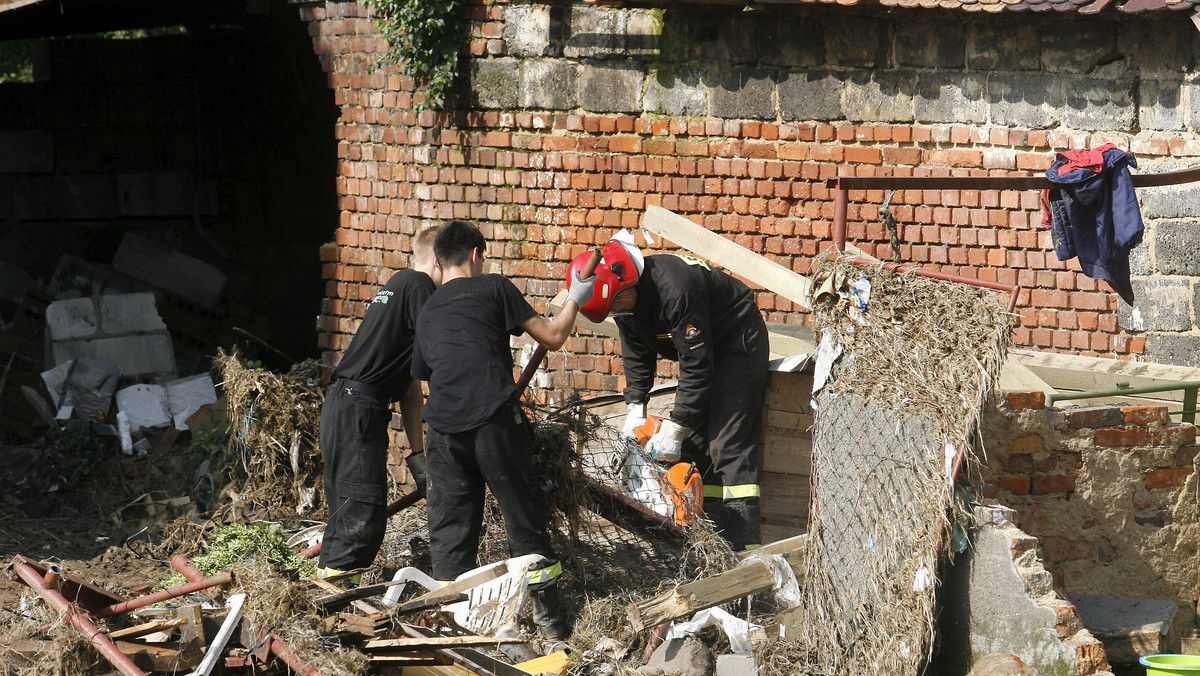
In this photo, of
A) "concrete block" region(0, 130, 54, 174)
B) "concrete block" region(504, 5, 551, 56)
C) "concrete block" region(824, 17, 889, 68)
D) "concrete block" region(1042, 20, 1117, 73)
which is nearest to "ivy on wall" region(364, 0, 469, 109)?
"concrete block" region(504, 5, 551, 56)

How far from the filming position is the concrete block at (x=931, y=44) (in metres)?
6.34

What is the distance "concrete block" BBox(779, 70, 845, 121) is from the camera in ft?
21.9

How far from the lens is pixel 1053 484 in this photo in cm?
518

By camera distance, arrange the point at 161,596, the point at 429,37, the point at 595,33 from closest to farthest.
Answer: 1. the point at 161,596
2. the point at 595,33
3. the point at 429,37

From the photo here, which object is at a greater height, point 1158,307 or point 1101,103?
point 1101,103

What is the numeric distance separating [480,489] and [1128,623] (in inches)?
120

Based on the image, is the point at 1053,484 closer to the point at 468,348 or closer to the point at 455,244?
the point at 468,348

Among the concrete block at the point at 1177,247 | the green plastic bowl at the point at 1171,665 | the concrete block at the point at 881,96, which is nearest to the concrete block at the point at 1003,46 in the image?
the concrete block at the point at 881,96

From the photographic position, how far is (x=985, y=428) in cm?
496

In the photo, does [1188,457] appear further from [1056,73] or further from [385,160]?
[385,160]

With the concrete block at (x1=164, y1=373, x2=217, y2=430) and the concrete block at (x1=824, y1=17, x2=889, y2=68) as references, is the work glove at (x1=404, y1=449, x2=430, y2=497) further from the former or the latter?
the concrete block at (x1=164, y1=373, x2=217, y2=430)

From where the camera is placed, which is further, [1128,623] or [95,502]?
[95,502]

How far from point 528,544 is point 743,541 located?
1.13 m

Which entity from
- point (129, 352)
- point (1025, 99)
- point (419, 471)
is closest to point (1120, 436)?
point (1025, 99)
